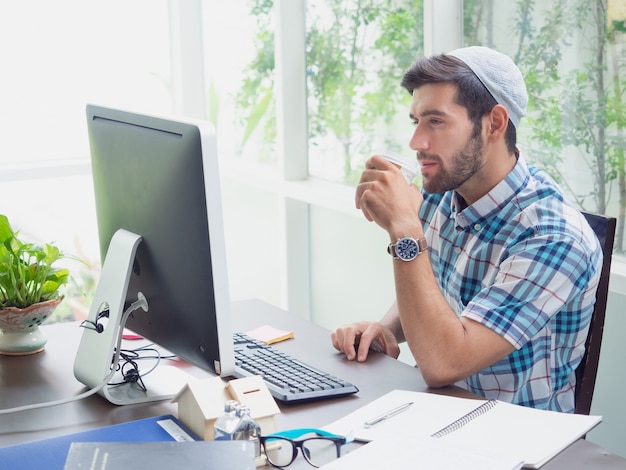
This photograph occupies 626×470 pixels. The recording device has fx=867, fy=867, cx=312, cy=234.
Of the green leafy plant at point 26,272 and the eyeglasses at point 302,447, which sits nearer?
the eyeglasses at point 302,447

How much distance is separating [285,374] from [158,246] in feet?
1.08

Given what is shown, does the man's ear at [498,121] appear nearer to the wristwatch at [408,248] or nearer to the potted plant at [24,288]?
the wristwatch at [408,248]

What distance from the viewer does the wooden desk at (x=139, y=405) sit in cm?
132

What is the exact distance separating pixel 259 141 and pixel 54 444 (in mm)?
2596

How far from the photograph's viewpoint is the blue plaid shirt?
1.59m

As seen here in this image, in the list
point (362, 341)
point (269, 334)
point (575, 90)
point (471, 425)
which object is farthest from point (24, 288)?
point (575, 90)

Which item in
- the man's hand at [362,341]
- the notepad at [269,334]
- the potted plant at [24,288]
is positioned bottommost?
the notepad at [269,334]

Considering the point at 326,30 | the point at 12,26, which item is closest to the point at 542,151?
the point at 326,30

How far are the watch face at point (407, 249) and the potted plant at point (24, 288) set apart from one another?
0.65 meters

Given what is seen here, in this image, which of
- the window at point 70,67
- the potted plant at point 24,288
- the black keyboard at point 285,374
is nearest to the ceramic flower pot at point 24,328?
the potted plant at point 24,288

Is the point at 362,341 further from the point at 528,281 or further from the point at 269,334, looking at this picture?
the point at 528,281

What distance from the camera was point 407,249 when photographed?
165 centimetres

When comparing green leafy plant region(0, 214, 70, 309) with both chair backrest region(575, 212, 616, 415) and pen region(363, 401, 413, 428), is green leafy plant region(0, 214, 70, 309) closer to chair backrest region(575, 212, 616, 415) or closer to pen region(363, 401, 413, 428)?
pen region(363, 401, 413, 428)

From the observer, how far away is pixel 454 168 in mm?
1777
